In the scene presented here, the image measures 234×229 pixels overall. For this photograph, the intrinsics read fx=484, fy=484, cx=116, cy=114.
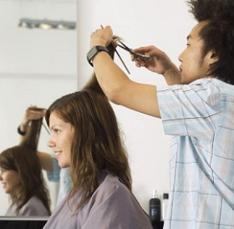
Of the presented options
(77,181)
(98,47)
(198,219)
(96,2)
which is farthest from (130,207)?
(96,2)

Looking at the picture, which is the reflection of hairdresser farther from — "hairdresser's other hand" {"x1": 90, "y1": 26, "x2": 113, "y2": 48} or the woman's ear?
the woman's ear

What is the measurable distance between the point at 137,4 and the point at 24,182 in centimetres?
90

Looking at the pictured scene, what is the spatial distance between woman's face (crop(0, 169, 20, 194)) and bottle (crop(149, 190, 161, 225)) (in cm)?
55

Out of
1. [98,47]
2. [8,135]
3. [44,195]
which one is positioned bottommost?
[44,195]

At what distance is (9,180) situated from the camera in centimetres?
197

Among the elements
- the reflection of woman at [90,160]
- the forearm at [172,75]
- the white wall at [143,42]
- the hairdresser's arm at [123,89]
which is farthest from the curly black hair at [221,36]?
the white wall at [143,42]

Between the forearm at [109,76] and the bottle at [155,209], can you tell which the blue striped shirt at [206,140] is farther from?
the bottle at [155,209]

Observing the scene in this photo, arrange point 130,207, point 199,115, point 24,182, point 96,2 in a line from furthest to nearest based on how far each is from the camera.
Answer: point 96,2 → point 24,182 → point 130,207 → point 199,115

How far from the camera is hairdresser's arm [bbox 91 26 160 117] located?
37.6 inches

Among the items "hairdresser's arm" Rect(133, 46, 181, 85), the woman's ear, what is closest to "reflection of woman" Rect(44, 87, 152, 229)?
"hairdresser's arm" Rect(133, 46, 181, 85)

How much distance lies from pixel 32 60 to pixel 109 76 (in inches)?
43.4

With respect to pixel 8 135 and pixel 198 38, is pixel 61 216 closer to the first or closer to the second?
pixel 198 38

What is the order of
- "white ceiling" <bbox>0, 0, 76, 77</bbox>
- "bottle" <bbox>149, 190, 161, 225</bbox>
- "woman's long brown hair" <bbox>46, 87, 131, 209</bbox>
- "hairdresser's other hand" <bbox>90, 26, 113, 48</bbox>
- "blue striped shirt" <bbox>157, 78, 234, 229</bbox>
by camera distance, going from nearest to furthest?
"blue striped shirt" <bbox>157, 78, 234, 229</bbox>
"hairdresser's other hand" <bbox>90, 26, 113, 48</bbox>
"woman's long brown hair" <bbox>46, 87, 131, 209</bbox>
"bottle" <bbox>149, 190, 161, 225</bbox>
"white ceiling" <bbox>0, 0, 76, 77</bbox>

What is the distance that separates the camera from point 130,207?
1.19 m
